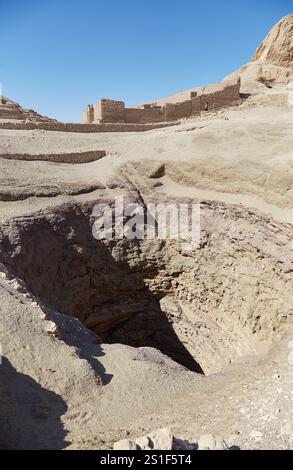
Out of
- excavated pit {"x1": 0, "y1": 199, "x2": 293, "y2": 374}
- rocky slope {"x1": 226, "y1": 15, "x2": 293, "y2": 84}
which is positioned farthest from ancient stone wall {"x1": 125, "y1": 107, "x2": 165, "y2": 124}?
rocky slope {"x1": 226, "y1": 15, "x2": 293, "y2": 84}

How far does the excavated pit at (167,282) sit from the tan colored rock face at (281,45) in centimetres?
2327

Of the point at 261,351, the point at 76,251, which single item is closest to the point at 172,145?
the point at 76,251

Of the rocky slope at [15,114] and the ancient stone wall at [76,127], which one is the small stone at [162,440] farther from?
the rocky slope at [15,114]

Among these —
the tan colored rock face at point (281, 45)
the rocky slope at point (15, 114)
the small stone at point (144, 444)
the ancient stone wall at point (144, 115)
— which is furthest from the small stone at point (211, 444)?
the tan colored rock face at point (281, 45)

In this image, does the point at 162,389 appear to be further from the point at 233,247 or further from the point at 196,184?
the point at 196,184

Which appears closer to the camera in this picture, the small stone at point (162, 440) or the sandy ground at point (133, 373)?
the small stone at point (162, 440)

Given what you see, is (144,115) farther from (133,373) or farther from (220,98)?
(133,373)

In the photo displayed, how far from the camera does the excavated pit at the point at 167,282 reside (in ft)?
33.5

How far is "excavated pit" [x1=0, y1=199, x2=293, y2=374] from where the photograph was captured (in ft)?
33.5

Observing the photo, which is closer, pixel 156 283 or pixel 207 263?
pixel 207 263

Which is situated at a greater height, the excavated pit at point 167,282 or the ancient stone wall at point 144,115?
the ancient stone wall at point 144,115

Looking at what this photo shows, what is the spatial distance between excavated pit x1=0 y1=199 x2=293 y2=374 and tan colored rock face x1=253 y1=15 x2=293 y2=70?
76.4 feet
